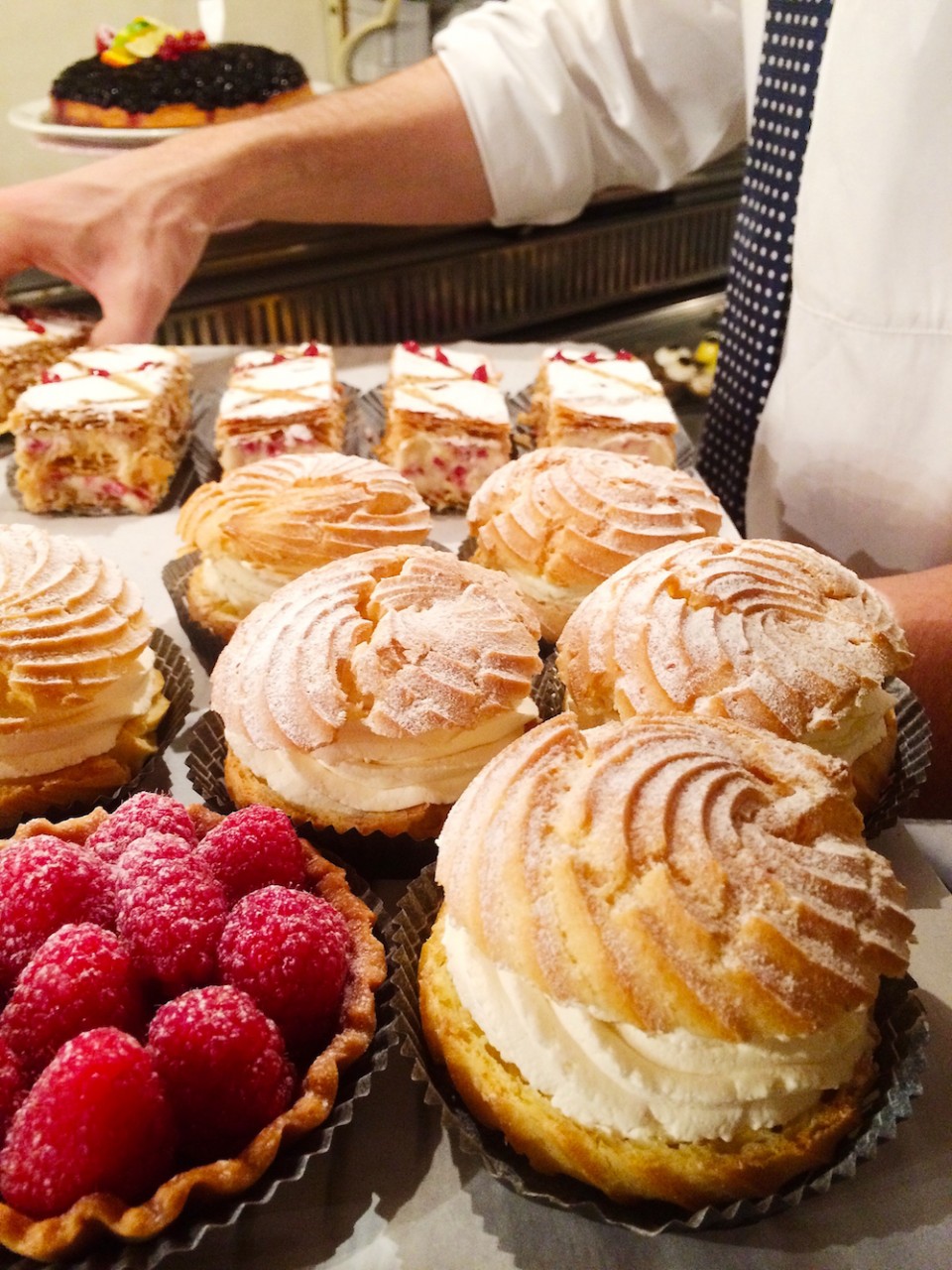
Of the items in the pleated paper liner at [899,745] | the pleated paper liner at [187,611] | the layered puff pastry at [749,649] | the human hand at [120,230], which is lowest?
the pleated paper liner at [187,611]

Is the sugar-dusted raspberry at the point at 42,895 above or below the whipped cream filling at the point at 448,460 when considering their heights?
above

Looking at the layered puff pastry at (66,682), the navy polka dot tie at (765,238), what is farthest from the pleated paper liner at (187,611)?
the navy polka dot tie at (765,238)

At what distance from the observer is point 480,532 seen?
2.47 m

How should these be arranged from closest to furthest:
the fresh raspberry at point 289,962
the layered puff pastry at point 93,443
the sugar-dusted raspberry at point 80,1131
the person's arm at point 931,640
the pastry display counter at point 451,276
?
the sugar-dusted raspberry at point 80,1131 < the fresh raspberry at point 289,962 < the person's arm at point 931,640 < the layered puff pastry at point 93,443 < the pastry display counter at point 451,276

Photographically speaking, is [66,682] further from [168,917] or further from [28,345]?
[28,345]

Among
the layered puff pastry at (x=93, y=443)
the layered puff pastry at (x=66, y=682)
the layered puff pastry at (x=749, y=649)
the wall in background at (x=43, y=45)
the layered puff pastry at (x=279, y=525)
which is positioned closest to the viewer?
the layered puff pastry at (x=749, y=649)

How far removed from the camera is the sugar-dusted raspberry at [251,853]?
4.85ft

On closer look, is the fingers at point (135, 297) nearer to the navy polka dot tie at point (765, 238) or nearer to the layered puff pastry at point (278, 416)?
the layered puff pastry at point (278, 416)

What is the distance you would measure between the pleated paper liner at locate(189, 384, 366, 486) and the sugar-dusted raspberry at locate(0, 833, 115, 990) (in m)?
1.93

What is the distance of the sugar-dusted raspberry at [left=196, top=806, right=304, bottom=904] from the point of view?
1.48 metres

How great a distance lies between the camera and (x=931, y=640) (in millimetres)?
2092

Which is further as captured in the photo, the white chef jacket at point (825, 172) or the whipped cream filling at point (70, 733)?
the white chef jacket at point (825, 172)

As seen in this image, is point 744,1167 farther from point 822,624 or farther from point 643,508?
point 643,508

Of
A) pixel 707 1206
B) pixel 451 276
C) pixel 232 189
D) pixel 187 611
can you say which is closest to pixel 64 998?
pixel 707 1206
